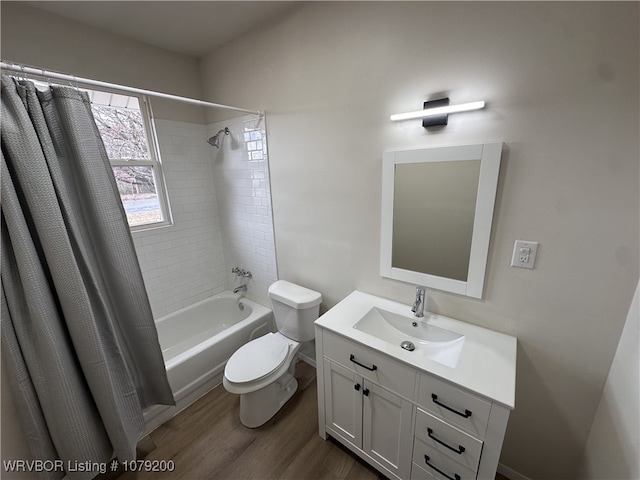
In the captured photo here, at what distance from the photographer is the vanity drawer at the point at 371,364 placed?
1.18 meters

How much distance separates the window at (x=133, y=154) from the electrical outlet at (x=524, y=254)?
8.62 ft

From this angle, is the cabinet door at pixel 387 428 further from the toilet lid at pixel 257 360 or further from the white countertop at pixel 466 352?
the toilet lid at pixel 257 360

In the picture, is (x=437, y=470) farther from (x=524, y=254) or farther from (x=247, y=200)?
(x=247, y=200)

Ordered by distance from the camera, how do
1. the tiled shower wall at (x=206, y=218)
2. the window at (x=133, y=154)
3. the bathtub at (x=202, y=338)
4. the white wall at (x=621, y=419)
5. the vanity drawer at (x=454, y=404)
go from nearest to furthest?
the white wall at (x=621, y=419) < the vanity drawer at (x=454, y=404) < the bathtub at (x=202, y=338) < the window at (x=133, y=154) < the tiled shower wall at (x=206, y=218)

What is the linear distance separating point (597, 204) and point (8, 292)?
239 centimetres

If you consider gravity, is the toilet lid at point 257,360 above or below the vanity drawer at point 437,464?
above

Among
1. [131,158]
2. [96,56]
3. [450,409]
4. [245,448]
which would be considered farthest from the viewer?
[131,158]

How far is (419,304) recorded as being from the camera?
1.44m

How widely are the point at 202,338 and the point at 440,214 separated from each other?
252 centimetres

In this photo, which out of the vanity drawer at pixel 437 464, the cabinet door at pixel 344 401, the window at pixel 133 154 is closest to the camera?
the vanity drawer at pixel 437 464

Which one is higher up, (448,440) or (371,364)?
(371,364)

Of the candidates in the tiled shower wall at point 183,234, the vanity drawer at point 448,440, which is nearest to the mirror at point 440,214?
the vanity drawer at point 448,440

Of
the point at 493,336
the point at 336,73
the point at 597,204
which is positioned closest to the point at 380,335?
the point at 493,336

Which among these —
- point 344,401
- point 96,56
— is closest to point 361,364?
point 344,401
